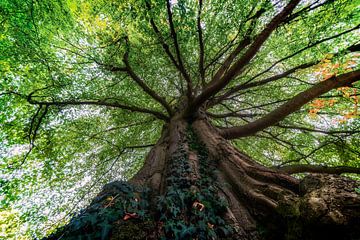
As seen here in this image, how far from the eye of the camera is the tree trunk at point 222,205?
1379mm

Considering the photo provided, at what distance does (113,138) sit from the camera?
711cm

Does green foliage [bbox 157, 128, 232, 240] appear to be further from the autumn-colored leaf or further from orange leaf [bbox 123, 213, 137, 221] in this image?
orange leaf [bbox 123, 213, 137, 221]

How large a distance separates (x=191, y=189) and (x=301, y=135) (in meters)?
5.82

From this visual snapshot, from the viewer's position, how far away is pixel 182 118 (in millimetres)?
4723

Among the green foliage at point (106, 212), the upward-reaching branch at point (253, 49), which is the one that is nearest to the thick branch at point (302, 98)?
the upward-reaching branch at point (253, 49)

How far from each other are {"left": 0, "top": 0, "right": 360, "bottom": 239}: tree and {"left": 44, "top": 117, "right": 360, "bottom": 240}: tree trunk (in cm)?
1

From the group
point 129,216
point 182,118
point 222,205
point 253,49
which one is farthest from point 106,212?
point 182,118

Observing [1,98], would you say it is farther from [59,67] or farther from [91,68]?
[91,68]

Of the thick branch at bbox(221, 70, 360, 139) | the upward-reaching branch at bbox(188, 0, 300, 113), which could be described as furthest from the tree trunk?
the upward-reaching branch at bbox(188, 0, 300, 113)

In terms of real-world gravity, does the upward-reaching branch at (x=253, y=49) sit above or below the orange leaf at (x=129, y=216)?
above

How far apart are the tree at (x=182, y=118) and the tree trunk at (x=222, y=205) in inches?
0.5

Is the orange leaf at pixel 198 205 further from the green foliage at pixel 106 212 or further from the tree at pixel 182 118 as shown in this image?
the green foliage at pixel 106 212

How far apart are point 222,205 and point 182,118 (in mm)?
2949

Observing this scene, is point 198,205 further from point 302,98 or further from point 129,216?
point 302,98
